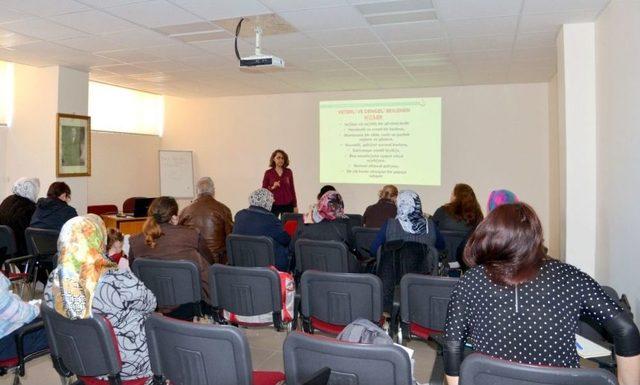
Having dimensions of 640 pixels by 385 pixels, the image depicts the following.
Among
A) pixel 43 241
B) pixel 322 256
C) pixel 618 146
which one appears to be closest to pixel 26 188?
pixel 43 241

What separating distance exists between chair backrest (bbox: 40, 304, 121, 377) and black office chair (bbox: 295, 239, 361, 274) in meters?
1.90

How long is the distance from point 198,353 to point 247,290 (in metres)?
1.17

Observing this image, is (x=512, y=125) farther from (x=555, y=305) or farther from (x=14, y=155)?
(x=14, y=155)

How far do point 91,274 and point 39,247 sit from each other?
2.58 meters

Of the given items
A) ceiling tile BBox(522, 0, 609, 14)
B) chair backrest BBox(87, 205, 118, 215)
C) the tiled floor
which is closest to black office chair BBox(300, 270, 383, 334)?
the tiled floor

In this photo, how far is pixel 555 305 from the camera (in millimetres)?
1486

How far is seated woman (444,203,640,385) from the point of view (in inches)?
58.3

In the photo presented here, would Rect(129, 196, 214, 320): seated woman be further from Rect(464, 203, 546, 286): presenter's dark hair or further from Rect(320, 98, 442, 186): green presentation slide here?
Rect(320, 98, 442, 186): green presentation slide

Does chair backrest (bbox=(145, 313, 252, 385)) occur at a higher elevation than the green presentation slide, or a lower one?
lower

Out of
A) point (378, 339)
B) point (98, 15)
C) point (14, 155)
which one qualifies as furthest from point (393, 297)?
point (14, 155)

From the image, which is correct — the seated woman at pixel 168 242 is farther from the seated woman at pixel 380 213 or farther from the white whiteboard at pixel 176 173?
the white whiteboard at pixel 176 173

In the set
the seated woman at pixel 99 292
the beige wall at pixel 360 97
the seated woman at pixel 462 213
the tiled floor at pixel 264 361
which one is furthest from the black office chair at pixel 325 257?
the beige wall at pixel 360 97

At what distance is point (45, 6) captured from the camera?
4.08 m

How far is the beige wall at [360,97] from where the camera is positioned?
24.7ft
